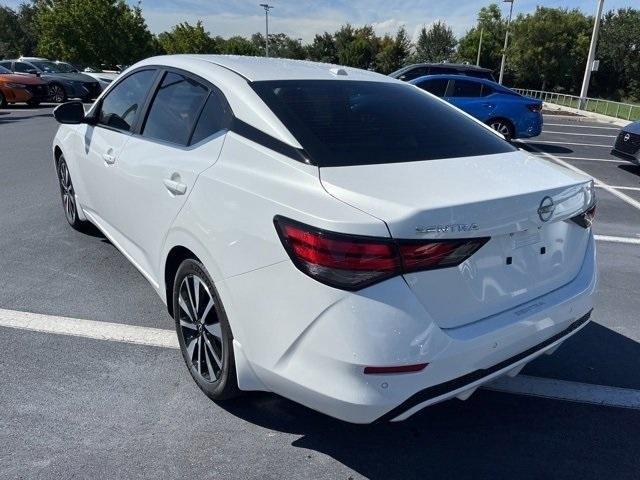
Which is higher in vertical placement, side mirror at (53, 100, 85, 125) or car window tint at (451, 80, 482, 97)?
side mirror at (53, 100, 85, 125)

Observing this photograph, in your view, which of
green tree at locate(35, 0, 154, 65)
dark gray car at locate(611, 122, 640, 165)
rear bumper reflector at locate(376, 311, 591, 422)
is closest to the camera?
rear bumper reflector at locate(376, 311, 591, 422)

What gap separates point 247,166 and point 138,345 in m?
1.55

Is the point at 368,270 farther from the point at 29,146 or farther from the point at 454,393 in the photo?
the point at 29,146

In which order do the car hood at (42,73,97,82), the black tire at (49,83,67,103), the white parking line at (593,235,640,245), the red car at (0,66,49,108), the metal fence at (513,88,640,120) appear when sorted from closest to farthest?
1. the white parking line at (593,235,640,245)
2. the red car at (0,66,49,108)
3. the black tire at (49,83,67,103)
4. the car hood at (42,73,97,82)
5. the metal fence at (513,88,640,120)

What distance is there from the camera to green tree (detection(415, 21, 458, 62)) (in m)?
73.2

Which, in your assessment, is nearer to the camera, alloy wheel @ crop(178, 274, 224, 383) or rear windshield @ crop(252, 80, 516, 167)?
rear windshield @ crop(252, 80, 516, 167)

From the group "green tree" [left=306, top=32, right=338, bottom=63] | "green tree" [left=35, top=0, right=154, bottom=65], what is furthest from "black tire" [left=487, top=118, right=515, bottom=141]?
"green tree" [left=306, top=32, right=338, bottom=63]

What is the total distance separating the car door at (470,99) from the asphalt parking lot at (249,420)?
889cm

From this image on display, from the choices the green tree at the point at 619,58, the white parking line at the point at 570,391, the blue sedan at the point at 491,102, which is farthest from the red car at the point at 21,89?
the green tree at the point at 619,58

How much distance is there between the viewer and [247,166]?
2.39m

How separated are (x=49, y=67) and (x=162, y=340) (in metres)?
20.1

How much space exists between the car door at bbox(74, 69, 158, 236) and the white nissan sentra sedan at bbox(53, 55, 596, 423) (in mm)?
349

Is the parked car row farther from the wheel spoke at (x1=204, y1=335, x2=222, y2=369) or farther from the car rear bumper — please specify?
the car rear bumper

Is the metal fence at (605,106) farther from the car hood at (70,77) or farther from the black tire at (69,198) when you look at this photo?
the black tire at (69,198)
